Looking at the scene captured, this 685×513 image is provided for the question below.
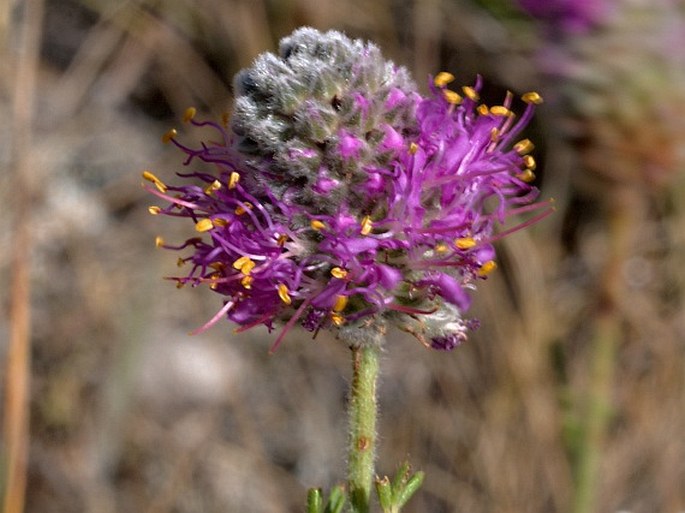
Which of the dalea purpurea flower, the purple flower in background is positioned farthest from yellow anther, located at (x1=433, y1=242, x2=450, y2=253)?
the purple flower in background

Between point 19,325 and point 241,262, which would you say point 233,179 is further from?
point 19,325

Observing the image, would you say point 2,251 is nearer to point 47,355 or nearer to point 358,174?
point 47,355

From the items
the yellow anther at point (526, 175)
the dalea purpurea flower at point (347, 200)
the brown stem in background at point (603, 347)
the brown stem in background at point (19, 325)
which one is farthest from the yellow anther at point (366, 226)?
the brown stem in background at point (603, 347)

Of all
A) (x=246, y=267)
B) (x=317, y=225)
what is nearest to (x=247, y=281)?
(x=246, y=267)

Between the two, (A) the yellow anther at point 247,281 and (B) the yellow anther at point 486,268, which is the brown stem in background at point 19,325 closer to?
(A) the yellow anther at point 247,281

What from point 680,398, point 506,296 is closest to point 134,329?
point 506,296

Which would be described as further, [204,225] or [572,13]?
[572,13]
